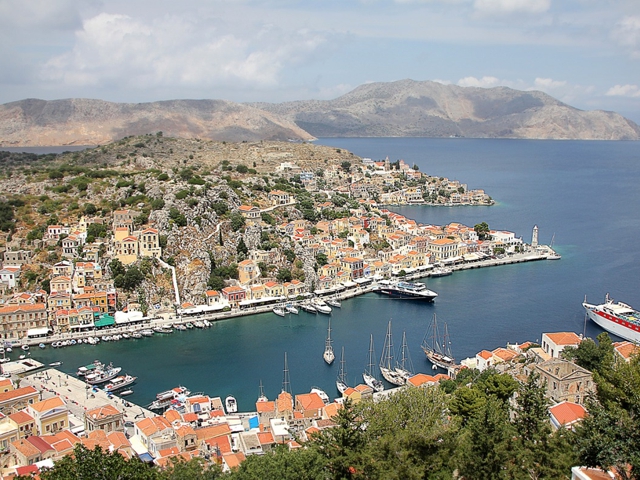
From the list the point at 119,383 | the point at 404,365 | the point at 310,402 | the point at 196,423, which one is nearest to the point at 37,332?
the point at 119,383

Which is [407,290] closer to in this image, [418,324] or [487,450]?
[418,324]

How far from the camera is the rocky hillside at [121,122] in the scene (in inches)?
4897

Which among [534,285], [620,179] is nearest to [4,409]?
[534,285]

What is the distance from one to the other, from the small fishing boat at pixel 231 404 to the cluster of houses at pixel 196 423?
318 millimetres

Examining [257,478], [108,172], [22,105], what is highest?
[22,105]

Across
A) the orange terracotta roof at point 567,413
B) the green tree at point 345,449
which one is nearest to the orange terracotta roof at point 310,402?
the green tree at point 345,449

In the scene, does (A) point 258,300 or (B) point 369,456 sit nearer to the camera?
(B) point 369,456

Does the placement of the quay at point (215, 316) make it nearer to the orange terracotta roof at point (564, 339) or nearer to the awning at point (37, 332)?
the awning at point (37, 332)

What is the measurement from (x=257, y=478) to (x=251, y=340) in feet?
54.6

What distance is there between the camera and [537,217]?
5803cm

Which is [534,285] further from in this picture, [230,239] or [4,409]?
[4,409]

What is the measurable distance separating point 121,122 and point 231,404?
118159 mm

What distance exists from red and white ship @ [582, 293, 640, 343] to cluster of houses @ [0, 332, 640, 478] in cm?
800

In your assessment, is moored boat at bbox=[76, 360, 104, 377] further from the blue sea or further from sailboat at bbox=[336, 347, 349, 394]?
sailboat at bbox=[336, 347, 349, 394]
